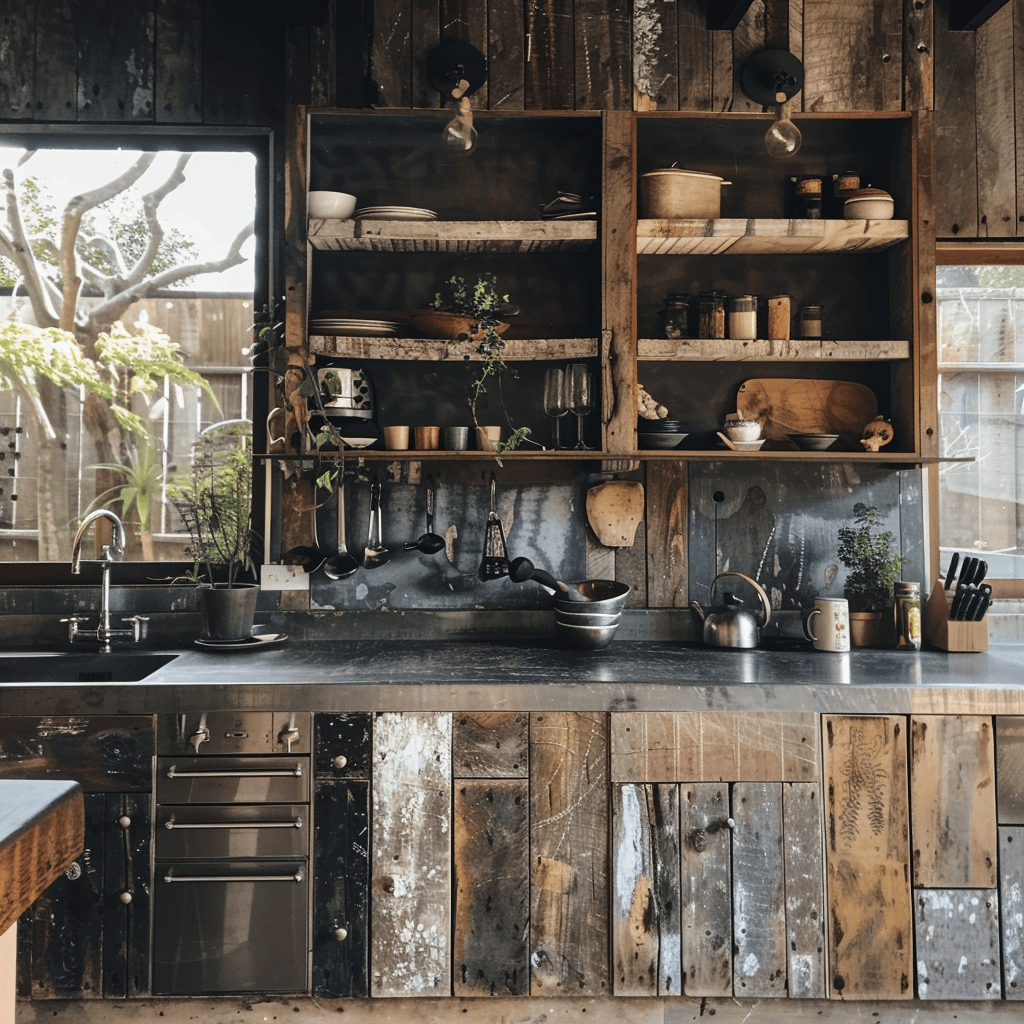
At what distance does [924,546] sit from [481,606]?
1.47 m

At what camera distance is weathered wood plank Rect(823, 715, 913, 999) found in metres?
2.08

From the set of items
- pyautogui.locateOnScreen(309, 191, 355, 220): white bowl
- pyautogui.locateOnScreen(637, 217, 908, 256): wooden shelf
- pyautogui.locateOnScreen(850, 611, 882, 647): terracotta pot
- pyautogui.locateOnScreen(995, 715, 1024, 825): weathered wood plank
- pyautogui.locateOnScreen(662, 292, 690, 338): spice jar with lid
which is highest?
pyautogui.locateOnScreen(309, 191, 355, 220): white bowl

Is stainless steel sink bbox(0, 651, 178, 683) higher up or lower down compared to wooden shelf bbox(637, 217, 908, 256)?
lower down

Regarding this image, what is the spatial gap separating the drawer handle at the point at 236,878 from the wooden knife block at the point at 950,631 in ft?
6.41

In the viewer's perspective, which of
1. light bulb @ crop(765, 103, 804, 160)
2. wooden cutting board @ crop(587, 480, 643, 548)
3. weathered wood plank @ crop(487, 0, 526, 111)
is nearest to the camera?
light bulb @ crop(765, 103, 804, 160)

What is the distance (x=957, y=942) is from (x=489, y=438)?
1.78 m

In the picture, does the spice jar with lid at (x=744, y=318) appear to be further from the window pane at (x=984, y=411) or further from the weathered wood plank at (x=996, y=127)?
the weathered wood plank at (x=996, y=127)

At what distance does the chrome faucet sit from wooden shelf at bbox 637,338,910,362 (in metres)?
1.68

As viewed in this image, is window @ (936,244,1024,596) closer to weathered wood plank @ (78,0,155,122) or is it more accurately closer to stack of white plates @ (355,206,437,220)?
stack of white plates @ (355,206,437,220)

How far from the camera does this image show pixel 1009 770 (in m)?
2.09

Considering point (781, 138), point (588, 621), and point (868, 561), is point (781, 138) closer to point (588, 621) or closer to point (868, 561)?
point (868, 561)

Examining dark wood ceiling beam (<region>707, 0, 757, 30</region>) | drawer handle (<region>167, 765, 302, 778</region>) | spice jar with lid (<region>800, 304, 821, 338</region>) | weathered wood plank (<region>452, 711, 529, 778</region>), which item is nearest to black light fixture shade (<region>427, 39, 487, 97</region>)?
dark wood ceiling beam (<region>707, 0, 757, 30</region>)

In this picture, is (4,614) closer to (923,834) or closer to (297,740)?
(297,740)

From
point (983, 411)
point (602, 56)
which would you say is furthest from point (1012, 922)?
point (602, 56)
